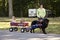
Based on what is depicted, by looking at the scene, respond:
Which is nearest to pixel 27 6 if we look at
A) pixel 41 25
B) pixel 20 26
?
pixel 20 26

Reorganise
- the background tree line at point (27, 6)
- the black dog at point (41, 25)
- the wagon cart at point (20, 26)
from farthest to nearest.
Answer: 1. the background tree line at point (27, 6)
2. the wagon cart at point (20, 26)
3. the black dog at point (41, 25)

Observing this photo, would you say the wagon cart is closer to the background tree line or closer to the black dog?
the black dog

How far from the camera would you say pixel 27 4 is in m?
39.5

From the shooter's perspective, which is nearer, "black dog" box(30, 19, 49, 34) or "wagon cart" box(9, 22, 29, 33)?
"black dog" box(30, 19, 49, 34)

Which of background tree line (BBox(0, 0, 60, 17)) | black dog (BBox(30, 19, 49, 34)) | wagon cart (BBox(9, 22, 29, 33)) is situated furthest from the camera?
background tree line (BBox(0, 0, 60, 17))

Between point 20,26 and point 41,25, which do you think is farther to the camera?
point 20,26

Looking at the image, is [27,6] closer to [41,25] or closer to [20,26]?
[20,26]

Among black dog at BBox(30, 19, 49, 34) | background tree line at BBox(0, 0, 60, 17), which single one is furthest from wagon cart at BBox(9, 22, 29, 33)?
background tree line at BBox(0, 0, 60, 17)

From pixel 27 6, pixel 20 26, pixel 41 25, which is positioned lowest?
pixel 20 26

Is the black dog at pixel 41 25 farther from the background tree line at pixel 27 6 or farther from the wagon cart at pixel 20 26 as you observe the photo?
the background tree line at pixel 27 6

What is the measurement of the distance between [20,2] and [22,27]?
74.8 feet

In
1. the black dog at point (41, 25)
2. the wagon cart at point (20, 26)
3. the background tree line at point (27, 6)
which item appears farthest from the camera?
the background tree line at point (27, 6)

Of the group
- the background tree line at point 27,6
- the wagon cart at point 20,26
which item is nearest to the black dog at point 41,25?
the wagon cart at point 20,26

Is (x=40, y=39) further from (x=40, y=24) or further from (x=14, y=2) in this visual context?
(x=14, y=2)
